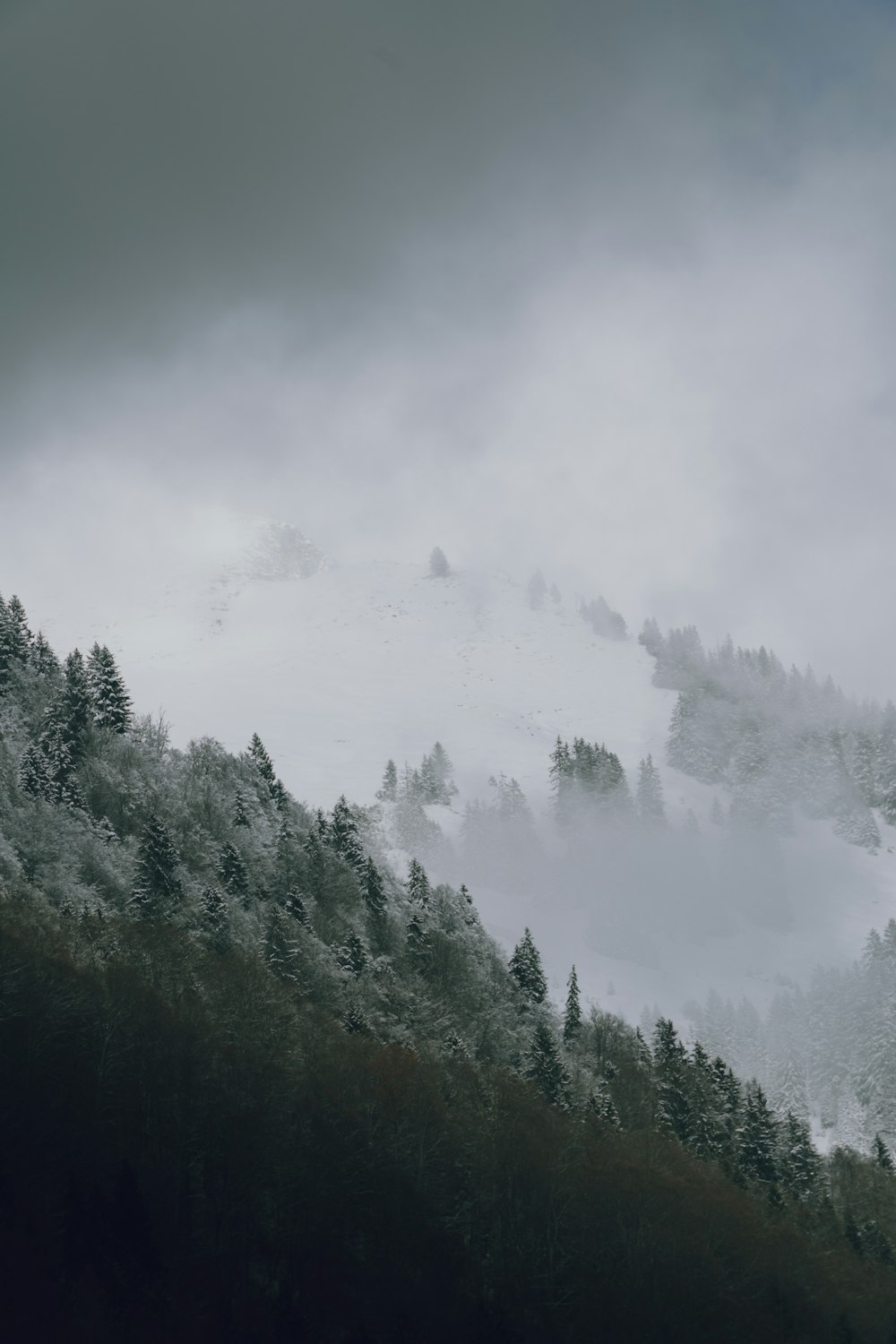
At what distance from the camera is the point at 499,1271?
4594 centimetres

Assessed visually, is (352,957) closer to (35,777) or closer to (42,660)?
(35,777)

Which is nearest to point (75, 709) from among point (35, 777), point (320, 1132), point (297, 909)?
point (35, 777)

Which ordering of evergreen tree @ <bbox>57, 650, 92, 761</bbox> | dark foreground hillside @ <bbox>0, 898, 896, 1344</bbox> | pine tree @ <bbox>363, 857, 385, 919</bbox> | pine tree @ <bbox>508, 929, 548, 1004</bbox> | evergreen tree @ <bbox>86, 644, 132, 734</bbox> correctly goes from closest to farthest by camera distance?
1. dark foreground hillside @ <bbox>0, 898, 896, 1344</bbox>
2. evergreen tree @ <bbox>57, 650, 92, 761</bbox>
3. pine tree @ <bbox>363, 857, 385, 919</bbox>
4. pine tree @ <bbox>508, 929, 548, 1004</bbox>
5. evergreen tree @ <bbox>86, 644, 132, 734</bbox>

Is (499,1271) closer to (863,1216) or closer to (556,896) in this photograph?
(863,1216)

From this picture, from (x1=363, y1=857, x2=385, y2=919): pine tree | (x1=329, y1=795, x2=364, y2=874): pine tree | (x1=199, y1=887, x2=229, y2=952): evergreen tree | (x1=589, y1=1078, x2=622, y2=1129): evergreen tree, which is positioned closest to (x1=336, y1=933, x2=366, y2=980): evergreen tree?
(x1=363, y1=857, x2=385, y2=919): pine tree

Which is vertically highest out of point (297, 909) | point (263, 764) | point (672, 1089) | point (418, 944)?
point (263, 764)

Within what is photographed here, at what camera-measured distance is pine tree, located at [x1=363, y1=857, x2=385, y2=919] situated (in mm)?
90062

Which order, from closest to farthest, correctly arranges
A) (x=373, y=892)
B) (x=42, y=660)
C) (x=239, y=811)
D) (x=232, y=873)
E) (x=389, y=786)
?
(x=232, y=873), (x=373, y=892), (x=239, y=811), (x=42, y=660), (x=389, y=786)

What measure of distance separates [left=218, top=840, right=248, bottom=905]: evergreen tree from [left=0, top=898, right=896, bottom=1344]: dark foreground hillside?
69.7 feet

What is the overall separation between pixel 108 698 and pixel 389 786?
8857 centimetres

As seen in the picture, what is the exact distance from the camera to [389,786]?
181 meters

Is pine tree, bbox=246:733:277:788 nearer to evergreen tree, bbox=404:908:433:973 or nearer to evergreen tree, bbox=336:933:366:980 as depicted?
evergreen tree, bbox=404:908:433:973

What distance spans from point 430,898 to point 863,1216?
45.6 metres

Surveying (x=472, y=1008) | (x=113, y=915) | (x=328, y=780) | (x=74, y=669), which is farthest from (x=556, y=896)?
(x=113, y=915)
